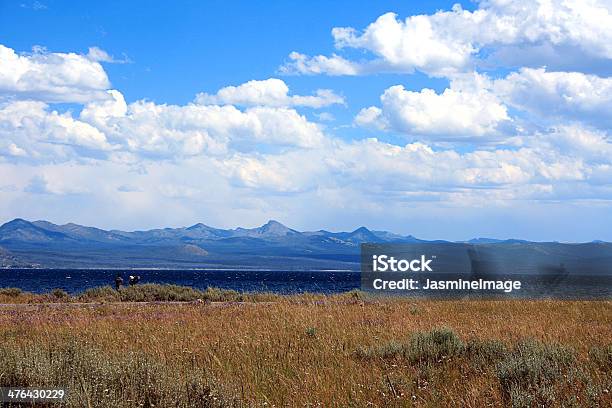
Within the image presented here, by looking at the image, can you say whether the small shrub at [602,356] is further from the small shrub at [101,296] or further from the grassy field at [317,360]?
the small shrub at [101,296]

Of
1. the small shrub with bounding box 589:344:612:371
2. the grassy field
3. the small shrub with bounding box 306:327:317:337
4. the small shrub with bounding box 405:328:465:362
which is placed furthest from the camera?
the small shrub with bounding box 306:327:317:337

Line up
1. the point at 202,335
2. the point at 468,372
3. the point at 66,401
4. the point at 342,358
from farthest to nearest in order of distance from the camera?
the point at 202,335
the point at 342,358
the point at 468,372
the point at 66,401

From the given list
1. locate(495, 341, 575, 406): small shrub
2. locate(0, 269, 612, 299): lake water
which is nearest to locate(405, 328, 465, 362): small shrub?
locate(495, 341, 575, 406): small shrub

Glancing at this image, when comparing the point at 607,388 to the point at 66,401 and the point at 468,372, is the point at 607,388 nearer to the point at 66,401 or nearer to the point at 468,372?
the point at 468,372

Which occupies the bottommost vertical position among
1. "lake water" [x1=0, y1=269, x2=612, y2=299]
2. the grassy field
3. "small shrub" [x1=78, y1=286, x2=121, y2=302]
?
"lake water" [x1=0, y1=269, x2=612, y2=299]

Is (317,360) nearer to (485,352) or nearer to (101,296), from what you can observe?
(485,352)

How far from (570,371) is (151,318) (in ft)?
40.7

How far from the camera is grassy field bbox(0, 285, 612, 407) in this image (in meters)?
8.67

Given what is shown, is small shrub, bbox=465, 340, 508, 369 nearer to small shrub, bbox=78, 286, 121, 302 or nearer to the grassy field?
the grassy field

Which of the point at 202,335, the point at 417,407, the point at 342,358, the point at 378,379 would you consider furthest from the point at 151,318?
the point at 417,407

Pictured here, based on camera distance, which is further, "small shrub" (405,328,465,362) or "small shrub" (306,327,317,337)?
"small shrub" (306,327,317,337)

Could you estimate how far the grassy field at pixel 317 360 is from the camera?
8.67 metres

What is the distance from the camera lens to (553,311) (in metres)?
20.6

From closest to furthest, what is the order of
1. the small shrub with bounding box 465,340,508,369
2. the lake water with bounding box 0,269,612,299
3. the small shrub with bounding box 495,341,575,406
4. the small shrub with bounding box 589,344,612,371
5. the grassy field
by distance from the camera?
1. the small shrub with bounding box 495,341,575,406
2. the grassy field
3. the small shrub with bounding box 589,344,612,371
4. the small shrub with bounding box 465,340,508,369
5. the lake water with bounding box 0,269,612,299
